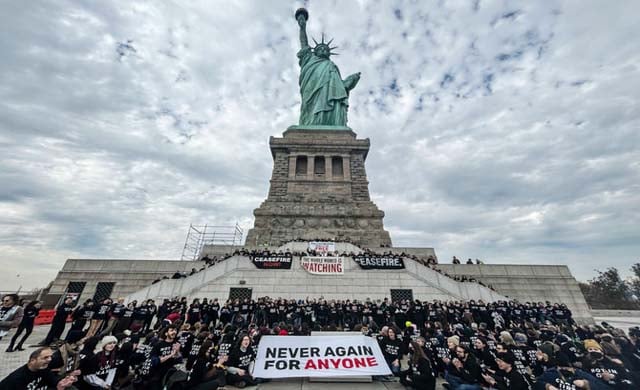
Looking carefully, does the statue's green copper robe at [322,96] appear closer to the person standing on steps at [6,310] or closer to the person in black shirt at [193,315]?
the person in black shirt at [193,315]

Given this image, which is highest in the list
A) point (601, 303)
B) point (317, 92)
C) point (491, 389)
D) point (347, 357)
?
point (317, 92)

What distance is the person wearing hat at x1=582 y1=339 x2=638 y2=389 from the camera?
15.5 ft

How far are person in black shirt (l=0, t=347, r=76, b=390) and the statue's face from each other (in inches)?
1887

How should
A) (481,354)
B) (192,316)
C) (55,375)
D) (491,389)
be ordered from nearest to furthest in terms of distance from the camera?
1. (55,375)
2. (491,389)
3. (481,354)
4. (192,316)

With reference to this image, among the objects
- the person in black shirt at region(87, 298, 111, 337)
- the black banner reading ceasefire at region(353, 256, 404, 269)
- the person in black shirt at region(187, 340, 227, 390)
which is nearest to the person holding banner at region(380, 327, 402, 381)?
the person in black shirt at region(187, 340, 227, 390)

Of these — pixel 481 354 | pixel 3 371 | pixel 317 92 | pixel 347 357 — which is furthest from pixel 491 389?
pixel 317 92

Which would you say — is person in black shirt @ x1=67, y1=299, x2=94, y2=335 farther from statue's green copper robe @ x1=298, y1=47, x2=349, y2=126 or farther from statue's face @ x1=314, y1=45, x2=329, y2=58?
statue's face @ x1=314, y1=45, x2=329, y2=58

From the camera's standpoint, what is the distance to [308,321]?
12867 mm

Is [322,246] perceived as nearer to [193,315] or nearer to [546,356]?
[193,315]

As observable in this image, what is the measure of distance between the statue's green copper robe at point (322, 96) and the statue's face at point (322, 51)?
6.01ft

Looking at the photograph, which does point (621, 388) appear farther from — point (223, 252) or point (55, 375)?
point (223, 252)

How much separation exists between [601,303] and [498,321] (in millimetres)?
37829

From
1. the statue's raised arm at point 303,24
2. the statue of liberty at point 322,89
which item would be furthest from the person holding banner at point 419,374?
the statue's raised arm at point 303,24

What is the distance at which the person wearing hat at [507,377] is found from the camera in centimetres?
Result: 538
